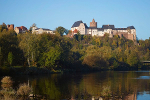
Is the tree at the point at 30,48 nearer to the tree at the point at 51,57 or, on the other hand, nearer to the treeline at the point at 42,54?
the treeline at the point at 42,54

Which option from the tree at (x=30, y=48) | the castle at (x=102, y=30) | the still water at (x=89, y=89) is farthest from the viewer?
the castle at (x=102, y=30)

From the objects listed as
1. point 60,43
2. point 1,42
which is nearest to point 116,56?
point 60,43

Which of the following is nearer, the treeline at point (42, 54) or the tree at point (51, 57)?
the treeline at point (42, 54)

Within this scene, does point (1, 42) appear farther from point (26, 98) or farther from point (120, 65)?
point (120, 65)

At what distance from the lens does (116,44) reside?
127062 millimetres

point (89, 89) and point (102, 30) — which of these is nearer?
point (89, 89)

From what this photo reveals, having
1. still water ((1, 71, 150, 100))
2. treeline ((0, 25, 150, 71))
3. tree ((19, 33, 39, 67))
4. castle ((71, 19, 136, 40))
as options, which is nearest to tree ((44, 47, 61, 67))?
treeline ((0, 25, 150, 71))

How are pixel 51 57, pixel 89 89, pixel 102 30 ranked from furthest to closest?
pixel 102 30
pixel 51 57
pixel 89 89

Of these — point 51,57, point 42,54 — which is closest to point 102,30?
point 42,54

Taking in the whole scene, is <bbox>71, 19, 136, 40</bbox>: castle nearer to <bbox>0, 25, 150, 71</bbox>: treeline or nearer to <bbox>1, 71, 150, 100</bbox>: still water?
<bbox>0, 25, 150, 71</bbox>: treeline

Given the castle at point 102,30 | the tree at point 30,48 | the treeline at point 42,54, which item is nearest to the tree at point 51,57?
the treeline at point 42,54

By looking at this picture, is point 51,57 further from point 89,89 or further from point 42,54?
point 89,89

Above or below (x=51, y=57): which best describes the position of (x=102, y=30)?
above

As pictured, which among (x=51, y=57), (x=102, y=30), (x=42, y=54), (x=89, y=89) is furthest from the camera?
(x=102, y=30)
